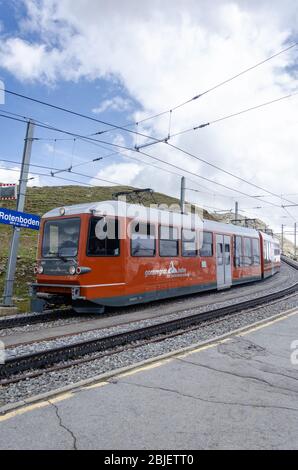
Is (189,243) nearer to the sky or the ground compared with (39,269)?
nearer to the sky

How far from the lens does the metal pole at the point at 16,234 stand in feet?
39.9

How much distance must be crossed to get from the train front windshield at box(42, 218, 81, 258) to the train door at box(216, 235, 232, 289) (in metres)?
8.17

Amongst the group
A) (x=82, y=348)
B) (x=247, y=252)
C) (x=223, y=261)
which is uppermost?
(x=247, y=252)

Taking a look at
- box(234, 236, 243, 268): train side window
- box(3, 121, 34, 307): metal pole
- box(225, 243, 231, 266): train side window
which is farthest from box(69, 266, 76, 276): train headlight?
box(234, 236, 243, 268): train side window

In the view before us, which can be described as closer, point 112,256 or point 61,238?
point 112,256

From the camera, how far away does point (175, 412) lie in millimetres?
4324

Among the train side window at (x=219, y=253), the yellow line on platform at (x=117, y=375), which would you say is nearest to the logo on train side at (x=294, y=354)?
the yellow line on platform at (x=117, y=375)

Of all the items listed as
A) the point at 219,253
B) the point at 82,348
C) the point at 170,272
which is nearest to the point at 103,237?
the point at 170,272

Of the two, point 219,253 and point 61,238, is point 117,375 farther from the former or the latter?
point 219,253

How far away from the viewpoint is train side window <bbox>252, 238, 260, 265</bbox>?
2245 cm

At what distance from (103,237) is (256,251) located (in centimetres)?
1427

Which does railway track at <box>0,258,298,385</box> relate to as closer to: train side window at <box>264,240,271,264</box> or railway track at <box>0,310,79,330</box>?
railway track at <box>0,310,79,330</box>
